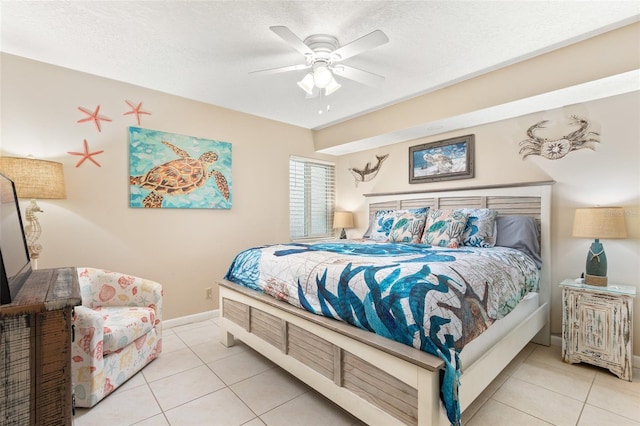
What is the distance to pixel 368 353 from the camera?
1.50 m

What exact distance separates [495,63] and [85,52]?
3.45 metres

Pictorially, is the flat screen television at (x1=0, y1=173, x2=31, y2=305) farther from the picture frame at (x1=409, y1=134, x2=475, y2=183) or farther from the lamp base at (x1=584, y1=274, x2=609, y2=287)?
the picture frame at (x1=409, y1=134, x2=475, y2=183)

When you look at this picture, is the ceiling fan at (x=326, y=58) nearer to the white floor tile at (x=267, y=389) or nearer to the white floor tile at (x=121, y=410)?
the white floor tile at (x=267, y=389)

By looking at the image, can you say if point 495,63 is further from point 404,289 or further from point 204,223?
point 204,223

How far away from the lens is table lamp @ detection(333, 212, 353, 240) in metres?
4.50

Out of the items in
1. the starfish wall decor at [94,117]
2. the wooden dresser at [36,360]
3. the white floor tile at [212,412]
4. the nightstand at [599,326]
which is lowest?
the white floor tile at [212,412]

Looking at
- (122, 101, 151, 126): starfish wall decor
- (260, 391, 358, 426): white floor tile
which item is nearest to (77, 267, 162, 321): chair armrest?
(260, 391, 358, 426): white floor tile

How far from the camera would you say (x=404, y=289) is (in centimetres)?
144

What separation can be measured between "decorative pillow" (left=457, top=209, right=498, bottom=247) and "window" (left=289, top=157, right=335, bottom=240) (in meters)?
2.40

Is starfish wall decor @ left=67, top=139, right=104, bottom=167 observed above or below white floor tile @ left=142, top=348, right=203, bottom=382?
above

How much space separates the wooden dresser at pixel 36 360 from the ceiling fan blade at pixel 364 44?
195cm

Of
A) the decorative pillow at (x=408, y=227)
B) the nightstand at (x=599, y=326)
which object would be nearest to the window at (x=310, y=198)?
the decorative pillow at (x=408, y=227)

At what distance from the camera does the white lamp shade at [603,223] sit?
2.20m

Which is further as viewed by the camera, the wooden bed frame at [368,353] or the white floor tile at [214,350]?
the white floor tile at [214,350]
